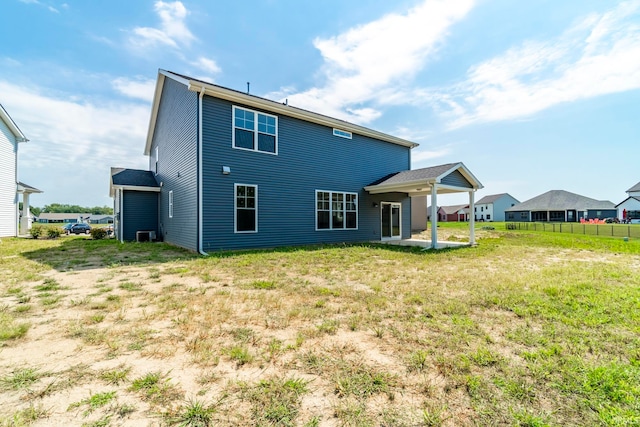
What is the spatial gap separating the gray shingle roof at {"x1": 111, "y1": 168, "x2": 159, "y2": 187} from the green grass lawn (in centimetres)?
880

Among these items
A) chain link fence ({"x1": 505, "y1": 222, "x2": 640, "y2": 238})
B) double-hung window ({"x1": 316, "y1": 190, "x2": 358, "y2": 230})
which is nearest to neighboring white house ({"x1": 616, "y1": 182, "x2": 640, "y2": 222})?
chain link fence ({"x1": 505, "y1": 222, "x2": 640, "y2": 238})

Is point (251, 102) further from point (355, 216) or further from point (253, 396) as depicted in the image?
point (253, 396)

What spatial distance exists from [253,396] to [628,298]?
572 cm

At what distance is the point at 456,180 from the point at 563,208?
166 feet

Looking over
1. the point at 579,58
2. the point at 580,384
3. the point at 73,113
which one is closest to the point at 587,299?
the point at 580,384

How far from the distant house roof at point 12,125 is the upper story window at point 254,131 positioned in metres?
14.8

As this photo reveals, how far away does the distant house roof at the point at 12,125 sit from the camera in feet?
47.9

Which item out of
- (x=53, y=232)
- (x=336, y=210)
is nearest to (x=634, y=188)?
(x=336, y=210)

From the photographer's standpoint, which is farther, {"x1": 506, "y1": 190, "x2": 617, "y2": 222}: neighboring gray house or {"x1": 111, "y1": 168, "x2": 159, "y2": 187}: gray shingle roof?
{"x1": 506, "y1": 190, "x2": 617, "y2": 222}: neighboring gray house

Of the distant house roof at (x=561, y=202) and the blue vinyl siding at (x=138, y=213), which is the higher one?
the distant house roof at (x=561, y=202)

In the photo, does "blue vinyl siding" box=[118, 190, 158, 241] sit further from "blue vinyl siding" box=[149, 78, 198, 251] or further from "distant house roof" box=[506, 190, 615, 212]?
"distant house roof" box=[506, 190, 615, 212]

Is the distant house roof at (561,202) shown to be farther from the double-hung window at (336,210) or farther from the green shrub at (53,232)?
the green shrub at (53,232)

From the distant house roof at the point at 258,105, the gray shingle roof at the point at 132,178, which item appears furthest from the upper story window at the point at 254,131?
the gray shingle roof at the point at 132,178

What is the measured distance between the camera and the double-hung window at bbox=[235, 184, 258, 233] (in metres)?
9.70
